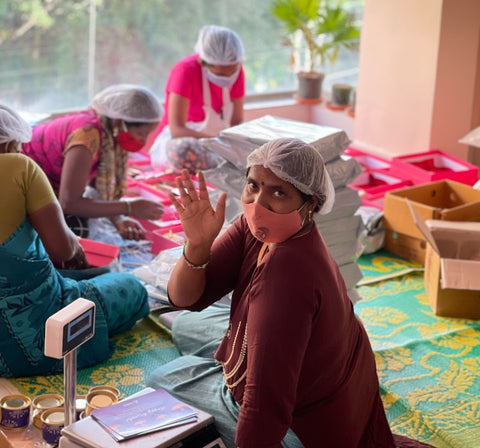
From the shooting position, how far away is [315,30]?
5.82m

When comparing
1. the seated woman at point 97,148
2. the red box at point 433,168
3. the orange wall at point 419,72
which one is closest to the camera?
the seated woman at point 97,148

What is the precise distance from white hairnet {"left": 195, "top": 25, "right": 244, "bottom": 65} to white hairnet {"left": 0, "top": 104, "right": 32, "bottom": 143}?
1.86 m

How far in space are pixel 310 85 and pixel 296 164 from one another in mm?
4231

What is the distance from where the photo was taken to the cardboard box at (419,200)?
382cm

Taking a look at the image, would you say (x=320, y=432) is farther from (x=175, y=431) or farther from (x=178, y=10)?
(x=178, y=10)

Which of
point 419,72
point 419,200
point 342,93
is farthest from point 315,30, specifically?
point 419,200

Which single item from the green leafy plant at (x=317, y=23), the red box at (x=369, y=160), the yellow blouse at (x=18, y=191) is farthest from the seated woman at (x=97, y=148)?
the green leafy plant at (x=317, y=23)

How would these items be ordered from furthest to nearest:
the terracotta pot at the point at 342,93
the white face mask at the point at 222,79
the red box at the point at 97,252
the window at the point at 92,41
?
1. the terracotta pot at the point at 342,93
2. the window at the point at 92,41
3. the white face mask at the point at 222,79
4. the red box at the point at 97,252

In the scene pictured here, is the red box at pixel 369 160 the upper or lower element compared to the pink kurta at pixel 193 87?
lower

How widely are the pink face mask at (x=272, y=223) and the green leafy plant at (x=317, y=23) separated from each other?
4045 mm

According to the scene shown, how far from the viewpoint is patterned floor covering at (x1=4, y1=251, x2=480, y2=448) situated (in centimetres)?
257

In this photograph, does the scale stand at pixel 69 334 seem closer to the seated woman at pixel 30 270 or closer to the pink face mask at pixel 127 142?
the seated woman at pixel 30 270

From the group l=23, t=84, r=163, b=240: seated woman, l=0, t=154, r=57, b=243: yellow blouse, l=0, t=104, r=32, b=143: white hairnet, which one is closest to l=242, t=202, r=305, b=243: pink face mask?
l=0, t=154, r=57, b=243: yellow blouse

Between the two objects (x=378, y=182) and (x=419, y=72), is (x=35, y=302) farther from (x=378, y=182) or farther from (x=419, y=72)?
(x=419, y=72)
